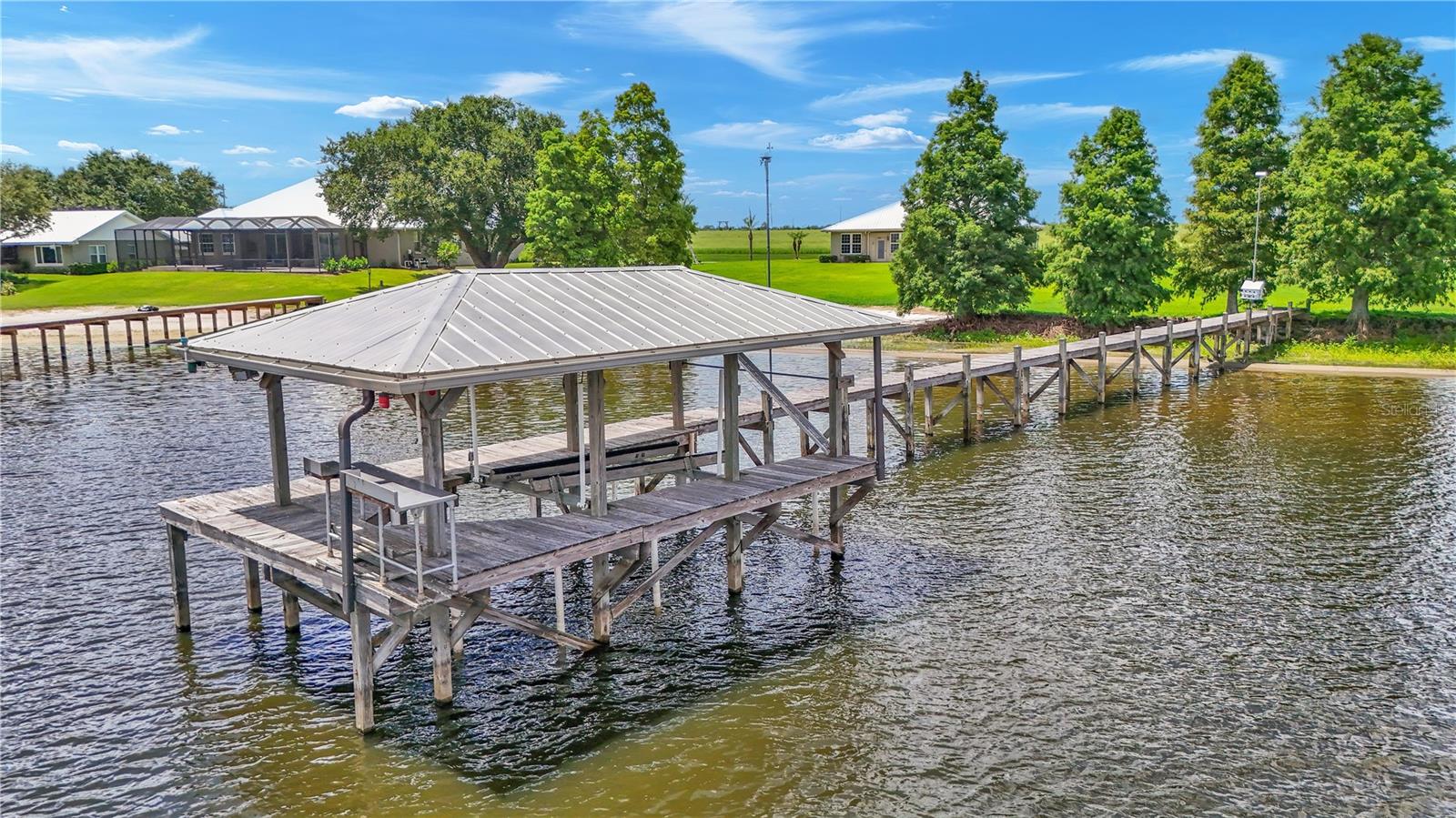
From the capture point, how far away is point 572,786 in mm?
12055

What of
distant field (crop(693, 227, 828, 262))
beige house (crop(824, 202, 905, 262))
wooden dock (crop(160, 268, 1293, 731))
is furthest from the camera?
distant field (crop(693, 227, 828, 262))

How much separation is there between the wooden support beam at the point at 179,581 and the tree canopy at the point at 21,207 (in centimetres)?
7725

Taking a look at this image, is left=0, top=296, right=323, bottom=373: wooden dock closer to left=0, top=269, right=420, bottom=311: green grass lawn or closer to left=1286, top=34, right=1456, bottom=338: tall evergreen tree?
left=0, top=269, right=420, bottom=311: green grass lawn

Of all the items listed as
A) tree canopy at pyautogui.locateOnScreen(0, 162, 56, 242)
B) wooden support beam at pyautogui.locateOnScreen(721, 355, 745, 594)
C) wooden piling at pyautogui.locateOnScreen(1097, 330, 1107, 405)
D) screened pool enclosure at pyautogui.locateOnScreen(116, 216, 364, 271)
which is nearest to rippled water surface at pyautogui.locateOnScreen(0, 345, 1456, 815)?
wooden support beam at pyautogui.locateOnScreen(721, 355, 745, 594)

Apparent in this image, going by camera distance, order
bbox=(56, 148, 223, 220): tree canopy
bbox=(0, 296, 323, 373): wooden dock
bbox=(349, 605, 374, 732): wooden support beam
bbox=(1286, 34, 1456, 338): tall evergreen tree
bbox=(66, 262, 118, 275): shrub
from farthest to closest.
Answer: bbox=(56, 148, 223, 220): tree canopy
bbox=(66, 262, 118, 275): shrub
bbox=(0, 296, 323, 373): wooden dock
bbox=(1286, 34, 1456, 338): tall evergreen tree
bbox=(349, 605, 374, 732): wooden support beam

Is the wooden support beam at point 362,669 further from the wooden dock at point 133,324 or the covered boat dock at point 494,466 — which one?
the wooden dock at point 133,324

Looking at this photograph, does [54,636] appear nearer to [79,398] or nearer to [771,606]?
[771,606]

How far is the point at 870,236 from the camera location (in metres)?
95.8

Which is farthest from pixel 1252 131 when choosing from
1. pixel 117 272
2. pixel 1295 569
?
pixel 117 272

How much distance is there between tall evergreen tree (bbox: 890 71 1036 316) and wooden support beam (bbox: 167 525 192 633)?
130 feet

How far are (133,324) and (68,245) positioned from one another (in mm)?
30166

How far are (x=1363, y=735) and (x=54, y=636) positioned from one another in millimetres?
17519

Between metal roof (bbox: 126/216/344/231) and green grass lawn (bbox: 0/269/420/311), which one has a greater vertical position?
metal roof (bbox: 126/216/344/231)

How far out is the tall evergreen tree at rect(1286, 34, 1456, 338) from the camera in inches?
1672
